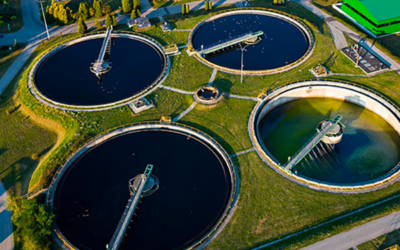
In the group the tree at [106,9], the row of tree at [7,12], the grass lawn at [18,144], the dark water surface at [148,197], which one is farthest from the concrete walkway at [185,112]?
the row of tree at [7,12]

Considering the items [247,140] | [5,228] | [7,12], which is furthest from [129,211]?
[7,12]

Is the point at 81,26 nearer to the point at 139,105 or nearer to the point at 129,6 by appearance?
the point at 129,6

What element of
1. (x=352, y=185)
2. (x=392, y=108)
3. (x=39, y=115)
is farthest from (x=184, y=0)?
(x=352, y=185)

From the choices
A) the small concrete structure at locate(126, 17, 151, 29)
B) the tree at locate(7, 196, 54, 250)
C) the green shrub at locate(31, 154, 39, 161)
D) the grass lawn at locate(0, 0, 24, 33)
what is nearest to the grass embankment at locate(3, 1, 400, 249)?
the green shrub at locate(31, 154, 39, 161)

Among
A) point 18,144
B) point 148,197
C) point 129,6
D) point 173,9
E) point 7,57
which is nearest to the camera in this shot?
point 148,197

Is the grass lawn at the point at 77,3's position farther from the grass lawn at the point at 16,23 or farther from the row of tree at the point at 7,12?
the row of tree at the point at 7,12

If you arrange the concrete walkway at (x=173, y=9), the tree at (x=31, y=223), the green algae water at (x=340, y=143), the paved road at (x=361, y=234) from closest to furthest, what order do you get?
1. the tree at (x=31, y=223)
2. the paved road at (x=361, y=234)
3. the green algae water at (x=340, y=143)
4. the concrete walkway at (x=173, y=9)
